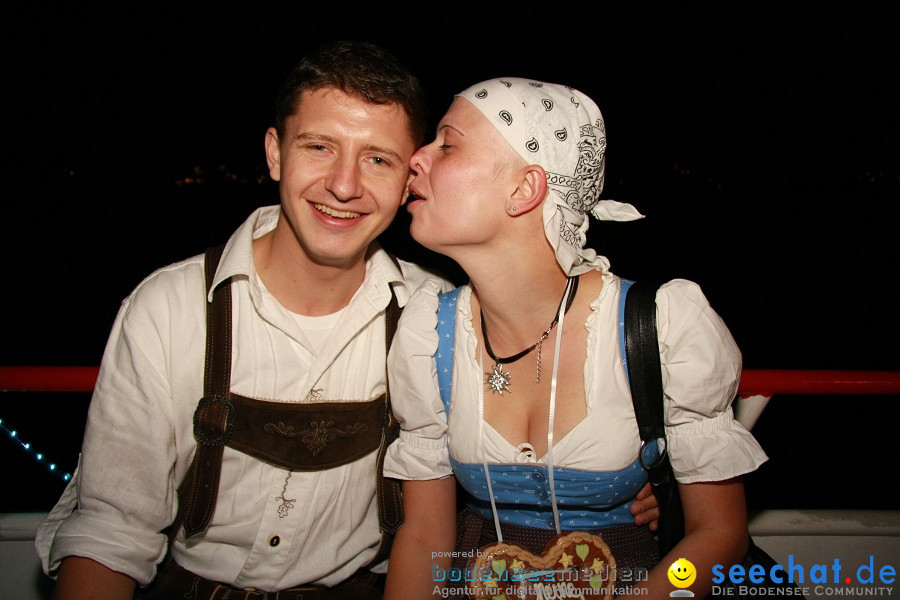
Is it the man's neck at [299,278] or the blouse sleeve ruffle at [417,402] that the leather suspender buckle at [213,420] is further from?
the blouse sleeve ruffle at [417,402]

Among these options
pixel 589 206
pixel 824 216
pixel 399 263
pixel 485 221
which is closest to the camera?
pixel 485 221

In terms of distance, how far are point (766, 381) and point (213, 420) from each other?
185 centimetres

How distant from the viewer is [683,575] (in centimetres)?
140

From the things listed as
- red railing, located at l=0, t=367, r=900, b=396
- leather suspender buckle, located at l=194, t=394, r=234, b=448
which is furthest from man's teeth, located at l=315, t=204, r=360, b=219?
red railing, located at l=0, t=367, r=900, b=396

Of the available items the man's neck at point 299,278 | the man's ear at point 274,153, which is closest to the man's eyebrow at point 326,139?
the man's ear at point 274,153

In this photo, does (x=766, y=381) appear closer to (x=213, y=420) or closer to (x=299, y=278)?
(x=299, y=278)

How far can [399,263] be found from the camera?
7.23ft

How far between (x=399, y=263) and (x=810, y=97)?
16.3 meters

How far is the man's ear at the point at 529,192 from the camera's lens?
5.21 feet

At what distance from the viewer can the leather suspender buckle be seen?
1.64 m

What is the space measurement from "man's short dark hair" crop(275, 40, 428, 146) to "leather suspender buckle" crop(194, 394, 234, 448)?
936 mm

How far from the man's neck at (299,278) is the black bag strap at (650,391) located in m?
0.98

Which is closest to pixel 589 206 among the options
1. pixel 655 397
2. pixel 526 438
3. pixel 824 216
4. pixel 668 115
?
pixel 655 397

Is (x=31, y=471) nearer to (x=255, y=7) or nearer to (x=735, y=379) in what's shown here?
(x=735, y=379)
